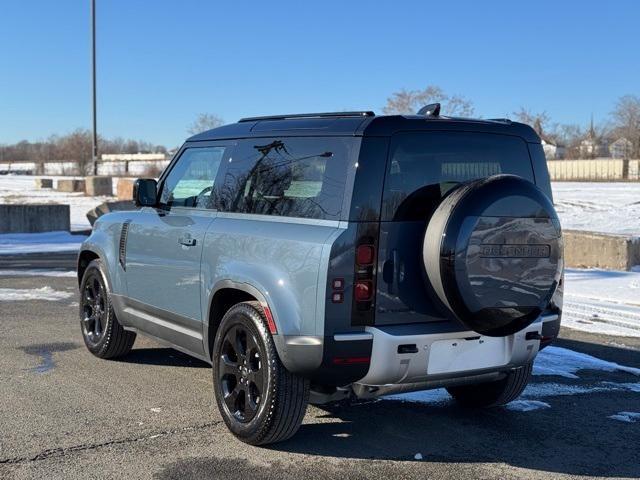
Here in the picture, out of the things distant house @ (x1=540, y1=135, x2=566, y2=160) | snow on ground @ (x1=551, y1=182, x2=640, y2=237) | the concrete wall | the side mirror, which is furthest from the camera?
distant house @ (x1=540, y1=135, x2=566, y2=160)

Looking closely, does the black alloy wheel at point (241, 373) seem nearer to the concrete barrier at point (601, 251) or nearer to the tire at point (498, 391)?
the tire at point (498, 391)

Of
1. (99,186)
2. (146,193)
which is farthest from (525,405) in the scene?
(99,186)

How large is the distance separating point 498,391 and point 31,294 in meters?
7.16

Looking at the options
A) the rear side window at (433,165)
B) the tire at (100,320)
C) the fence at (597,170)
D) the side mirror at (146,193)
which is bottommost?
the tire at (100,320)

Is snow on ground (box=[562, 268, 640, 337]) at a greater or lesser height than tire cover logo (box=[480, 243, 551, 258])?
lesser

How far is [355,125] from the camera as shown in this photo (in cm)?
426

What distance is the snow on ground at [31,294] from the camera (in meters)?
9.86

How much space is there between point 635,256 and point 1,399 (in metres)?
12.5

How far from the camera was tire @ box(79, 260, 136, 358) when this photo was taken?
21.1ft

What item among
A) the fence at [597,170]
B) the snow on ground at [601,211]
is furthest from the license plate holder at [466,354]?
the fence at [597,170]

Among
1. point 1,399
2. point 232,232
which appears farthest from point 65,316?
point 232,232

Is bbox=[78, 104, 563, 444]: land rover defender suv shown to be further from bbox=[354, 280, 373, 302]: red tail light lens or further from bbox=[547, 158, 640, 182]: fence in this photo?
bbox=[547, 158, 640, 182]: fence

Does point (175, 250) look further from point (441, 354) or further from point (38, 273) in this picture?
point (38, 273)

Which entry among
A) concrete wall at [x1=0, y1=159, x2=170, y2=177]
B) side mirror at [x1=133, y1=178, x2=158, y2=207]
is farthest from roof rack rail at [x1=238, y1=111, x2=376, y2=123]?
concrete wall at [x1=0, y1=159, x2=170, y2=177]
